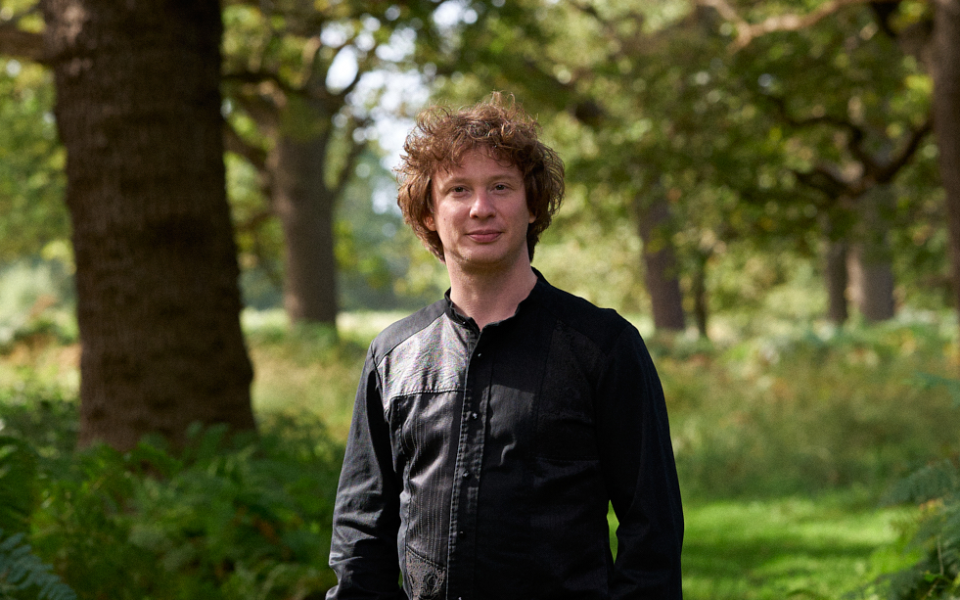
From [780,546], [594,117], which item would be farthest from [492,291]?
[594,117]

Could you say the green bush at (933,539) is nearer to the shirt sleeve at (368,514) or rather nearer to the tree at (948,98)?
the shirt sleeve at (368,514)

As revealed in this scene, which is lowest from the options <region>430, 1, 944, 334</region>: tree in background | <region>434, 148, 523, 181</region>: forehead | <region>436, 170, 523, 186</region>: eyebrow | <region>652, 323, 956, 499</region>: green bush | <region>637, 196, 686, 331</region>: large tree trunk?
<region>652, 323, 956, 499</region>: green bush

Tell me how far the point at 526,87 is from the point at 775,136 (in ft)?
11.2

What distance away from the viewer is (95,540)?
11.3 ft

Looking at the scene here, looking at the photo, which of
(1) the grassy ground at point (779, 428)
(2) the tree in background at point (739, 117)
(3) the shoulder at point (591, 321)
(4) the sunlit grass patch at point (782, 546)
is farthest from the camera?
(2) the tree in background at point (739, 117)

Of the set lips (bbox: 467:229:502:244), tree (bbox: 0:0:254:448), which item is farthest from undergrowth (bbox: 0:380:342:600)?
lips (bbox: 467:229:502:244)

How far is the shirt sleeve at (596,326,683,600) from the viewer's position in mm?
1988

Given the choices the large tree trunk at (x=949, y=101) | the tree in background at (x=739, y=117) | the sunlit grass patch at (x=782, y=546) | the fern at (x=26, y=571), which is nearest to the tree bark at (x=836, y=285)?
the tree in background at (x=739, y=117)

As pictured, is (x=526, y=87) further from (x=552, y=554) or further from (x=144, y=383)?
(x=552, y=554)

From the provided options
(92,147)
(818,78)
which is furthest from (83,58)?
(818,78)

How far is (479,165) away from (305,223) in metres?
14.5

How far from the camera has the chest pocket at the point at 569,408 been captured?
2.07m

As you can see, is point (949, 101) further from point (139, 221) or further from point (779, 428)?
point (139, 221)

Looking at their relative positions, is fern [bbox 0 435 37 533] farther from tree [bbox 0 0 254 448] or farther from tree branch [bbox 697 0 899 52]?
tree branch [bbox 697 0 899 52]
